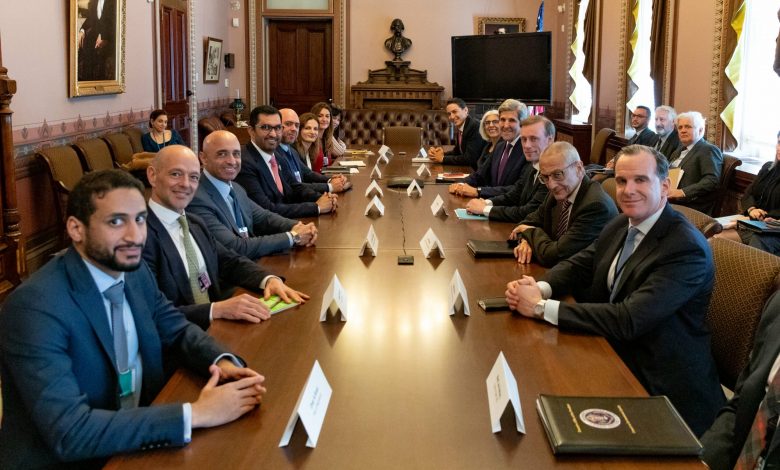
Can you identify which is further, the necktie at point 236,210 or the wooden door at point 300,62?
the wooden door at point 300,62

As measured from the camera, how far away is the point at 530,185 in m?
4.91

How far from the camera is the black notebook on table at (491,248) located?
11.7ft

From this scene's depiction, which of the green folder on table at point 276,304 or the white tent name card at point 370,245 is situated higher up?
the white tent name card at point 370,245

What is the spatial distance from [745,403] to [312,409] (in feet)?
3.68

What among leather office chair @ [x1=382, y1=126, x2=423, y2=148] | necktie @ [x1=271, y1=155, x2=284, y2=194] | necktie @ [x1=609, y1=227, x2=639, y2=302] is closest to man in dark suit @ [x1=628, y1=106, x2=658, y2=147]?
leather office chair @ [x1=382, y1=126, x2=423, y2=148]

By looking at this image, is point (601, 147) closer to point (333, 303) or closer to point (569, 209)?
point (569, 209)

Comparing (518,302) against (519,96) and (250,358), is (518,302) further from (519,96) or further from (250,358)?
(519,96)

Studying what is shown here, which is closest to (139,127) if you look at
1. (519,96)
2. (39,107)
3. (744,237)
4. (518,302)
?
(39,107)

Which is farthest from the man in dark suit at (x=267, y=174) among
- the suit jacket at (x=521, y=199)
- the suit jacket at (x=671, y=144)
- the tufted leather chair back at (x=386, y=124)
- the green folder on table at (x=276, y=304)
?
the tufted leather chair back at (x=386, y=124)

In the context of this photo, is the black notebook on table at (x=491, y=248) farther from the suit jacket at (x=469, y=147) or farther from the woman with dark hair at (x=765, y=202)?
the suit jacket at (x=469, y=147)

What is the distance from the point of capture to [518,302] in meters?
2.65

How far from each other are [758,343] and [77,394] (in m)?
1.74

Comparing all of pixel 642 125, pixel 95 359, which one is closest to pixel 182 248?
pixel 95 359

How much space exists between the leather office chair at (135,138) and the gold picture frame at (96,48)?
42 centimetres
